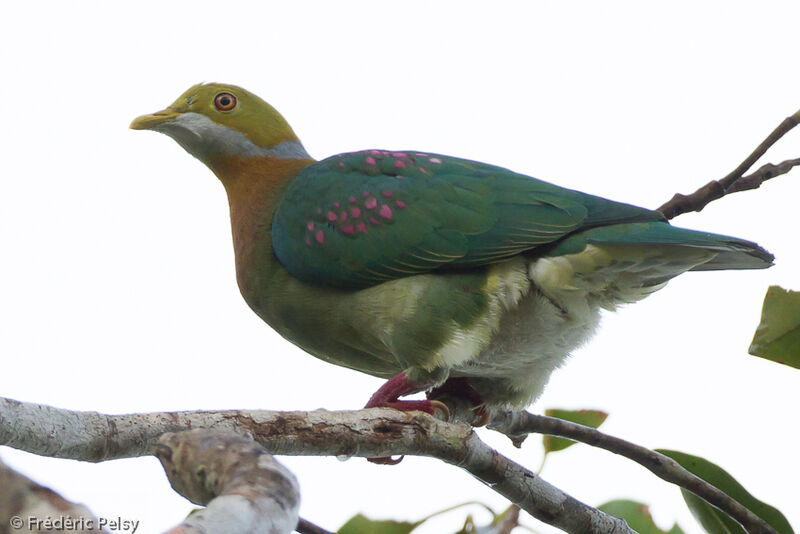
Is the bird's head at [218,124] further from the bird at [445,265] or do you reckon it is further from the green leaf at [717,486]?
the green leaf at [717,486]

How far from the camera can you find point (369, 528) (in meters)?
2.72

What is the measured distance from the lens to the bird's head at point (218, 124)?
3854mm

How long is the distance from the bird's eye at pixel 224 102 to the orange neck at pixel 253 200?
0.20m

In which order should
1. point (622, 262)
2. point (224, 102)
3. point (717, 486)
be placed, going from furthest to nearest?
point (224, 102)
point (622, 262)
point (717, 486)

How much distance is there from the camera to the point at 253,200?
379cm

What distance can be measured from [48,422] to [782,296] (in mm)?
1892

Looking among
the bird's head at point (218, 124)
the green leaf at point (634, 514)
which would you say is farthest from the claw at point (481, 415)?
the bird's head at point (218, 124)

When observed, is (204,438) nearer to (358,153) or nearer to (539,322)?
(539,322)

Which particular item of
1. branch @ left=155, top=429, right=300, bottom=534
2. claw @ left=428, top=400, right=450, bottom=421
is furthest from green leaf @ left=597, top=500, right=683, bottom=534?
branch @ left=155, top=429, right=300, bottom=534

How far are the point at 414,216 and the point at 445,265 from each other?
0.25 meters

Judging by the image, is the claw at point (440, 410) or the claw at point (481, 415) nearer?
the claw at point (440, 410)

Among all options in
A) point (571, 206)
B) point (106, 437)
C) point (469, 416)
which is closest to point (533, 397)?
point (469, 416)

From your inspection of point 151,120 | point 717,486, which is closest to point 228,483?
point 717,486

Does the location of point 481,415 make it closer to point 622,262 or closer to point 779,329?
point 622,262
